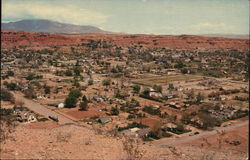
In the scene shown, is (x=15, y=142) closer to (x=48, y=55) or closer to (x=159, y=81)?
(x=159, y=81)

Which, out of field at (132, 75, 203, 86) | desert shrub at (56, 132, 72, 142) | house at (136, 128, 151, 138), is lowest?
field at (132, 75, 203, 86)

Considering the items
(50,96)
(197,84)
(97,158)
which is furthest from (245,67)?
(97,158)

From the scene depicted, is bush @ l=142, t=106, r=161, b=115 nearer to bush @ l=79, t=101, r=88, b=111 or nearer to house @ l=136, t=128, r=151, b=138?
bush @ l=79, t=101, r=88, b=111

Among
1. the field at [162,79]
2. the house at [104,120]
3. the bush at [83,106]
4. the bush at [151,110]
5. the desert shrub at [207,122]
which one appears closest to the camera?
the desert shrub at [207,122]

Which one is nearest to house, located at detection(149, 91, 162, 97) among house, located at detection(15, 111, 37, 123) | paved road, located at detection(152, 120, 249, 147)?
paved road, located at detection(152, 120, 249, 147)

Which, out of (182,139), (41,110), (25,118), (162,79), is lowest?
(41,110)

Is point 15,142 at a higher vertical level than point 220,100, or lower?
higher

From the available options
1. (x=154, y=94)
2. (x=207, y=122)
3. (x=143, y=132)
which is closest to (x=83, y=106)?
(x=143, y=132)

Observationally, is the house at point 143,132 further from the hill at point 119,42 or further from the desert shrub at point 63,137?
the hill at point 119,42

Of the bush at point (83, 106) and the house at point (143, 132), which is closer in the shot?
the house at point (143, 132)

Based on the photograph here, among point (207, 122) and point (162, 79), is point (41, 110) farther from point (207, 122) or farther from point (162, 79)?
point (162, 79)

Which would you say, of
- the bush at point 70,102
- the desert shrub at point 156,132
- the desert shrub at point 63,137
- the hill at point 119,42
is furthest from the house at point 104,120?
the hill at point 119,42
